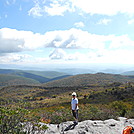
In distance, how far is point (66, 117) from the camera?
10328 millimetres

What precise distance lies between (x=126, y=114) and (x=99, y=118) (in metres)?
2.55

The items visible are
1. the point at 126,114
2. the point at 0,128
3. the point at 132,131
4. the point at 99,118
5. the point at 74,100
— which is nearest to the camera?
the point at 0,128

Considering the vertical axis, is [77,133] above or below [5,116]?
below

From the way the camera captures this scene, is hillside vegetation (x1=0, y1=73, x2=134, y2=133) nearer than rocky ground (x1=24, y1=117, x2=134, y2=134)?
Yes

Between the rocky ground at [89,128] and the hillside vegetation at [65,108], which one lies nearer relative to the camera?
the hillside vegetation at [65,108]

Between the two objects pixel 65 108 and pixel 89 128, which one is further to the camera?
pixel 65 108

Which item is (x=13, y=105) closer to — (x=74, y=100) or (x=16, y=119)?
(x=16, y=119)

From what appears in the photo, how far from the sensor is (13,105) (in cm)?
660

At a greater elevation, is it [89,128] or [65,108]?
[89,128]

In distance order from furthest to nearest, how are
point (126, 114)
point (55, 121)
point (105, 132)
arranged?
point (126, 114) → point (55, 121) → point (105, 132)

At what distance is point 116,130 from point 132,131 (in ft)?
6.17

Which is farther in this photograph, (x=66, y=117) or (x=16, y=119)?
(x=66, y=117)

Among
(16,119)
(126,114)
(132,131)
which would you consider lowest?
(126,114)

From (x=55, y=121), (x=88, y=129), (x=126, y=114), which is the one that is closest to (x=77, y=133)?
(x=88, y=129)
